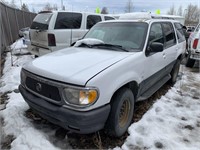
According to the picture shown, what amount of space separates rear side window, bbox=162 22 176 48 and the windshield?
3.52ft

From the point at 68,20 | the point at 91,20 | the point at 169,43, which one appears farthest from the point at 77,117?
the point at 91,20

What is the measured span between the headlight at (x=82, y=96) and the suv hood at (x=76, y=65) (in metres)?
0.10

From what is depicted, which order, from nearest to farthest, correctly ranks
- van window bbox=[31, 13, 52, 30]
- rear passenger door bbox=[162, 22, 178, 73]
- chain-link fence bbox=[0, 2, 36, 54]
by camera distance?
rear passenger door bbox=[162, 22, 178, 73] → van window bbox=[31, 13, 52, 30] → chain-link fence bbox=[0, 2, 36, 54]

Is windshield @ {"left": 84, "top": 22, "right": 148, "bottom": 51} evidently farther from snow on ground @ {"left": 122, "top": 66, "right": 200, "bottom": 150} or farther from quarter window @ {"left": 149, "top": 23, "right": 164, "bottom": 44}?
snow on ground @ {"left": 122, "top": 66, "right": 200, "bottom": 150}

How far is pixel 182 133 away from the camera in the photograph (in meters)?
3.18

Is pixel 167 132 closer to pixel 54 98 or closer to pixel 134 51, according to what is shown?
pixel 134 51

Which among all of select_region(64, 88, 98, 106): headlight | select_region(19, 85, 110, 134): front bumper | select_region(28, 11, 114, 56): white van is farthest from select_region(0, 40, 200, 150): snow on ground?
select_region(28, 11, 114, 56): white van

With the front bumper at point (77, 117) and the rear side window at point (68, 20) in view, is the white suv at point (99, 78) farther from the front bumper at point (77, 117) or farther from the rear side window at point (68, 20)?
the rear side window at point (68, 20)

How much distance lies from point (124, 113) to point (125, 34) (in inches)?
60.3

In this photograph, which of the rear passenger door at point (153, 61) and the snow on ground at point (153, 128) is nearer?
the snow on ground at point (153, 128)

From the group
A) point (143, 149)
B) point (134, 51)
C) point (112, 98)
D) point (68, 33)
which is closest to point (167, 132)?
point (143, 149)

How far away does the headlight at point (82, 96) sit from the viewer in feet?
7.44

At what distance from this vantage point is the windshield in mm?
3459

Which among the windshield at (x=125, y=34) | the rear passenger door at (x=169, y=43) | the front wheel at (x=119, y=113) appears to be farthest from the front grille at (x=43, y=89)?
the rear passenger door at (x=169, y=43)
